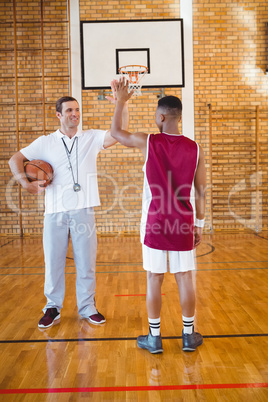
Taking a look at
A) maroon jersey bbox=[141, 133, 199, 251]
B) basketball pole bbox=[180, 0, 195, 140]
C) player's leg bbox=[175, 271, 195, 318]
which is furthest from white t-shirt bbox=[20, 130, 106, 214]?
basketball pole bbox=[180, 0, 195, 140]

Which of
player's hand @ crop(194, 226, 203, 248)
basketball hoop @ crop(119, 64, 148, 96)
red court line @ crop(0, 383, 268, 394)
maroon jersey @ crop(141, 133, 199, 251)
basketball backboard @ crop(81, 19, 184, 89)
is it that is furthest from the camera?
basketball backboard @ crop(81, 19, 184, 89)

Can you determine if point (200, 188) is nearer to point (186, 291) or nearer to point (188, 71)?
point (186, 291)

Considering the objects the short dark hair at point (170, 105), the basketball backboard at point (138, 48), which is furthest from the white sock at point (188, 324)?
the basketball backboard at point (138, 48)

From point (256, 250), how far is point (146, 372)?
14.8ft

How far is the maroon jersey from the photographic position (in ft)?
8.19

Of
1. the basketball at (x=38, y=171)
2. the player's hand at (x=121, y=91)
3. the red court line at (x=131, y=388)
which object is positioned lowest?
the red court line at (x=131, y=388)

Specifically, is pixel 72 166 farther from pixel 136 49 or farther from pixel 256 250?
pixel 136 49

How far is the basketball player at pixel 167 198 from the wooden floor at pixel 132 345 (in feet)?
0.86

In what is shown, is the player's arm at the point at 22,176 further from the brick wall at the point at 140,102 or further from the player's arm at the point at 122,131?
the brick wall at the point at 140,102

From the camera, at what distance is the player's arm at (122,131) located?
8.30 feet

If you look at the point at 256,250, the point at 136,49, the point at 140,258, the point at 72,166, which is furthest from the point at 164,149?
the point at 136,49

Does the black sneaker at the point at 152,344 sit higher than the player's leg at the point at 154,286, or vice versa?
the player's leg at the point at 154,286

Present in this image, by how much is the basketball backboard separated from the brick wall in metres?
0.89

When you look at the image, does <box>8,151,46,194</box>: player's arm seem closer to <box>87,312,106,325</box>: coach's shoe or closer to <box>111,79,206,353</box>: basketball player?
<box>111,79,206,353</box>: basketball player
